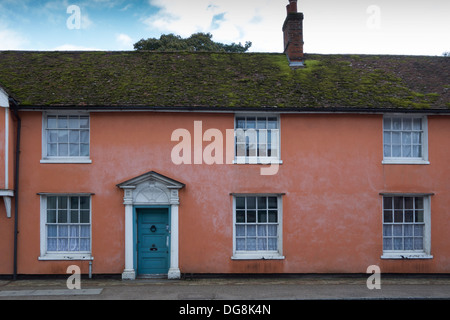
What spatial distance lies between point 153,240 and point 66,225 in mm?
2851

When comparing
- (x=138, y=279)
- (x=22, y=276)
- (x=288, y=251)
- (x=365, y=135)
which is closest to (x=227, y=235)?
(x=288, y=251)

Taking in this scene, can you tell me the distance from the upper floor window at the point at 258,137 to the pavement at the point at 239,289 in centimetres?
402

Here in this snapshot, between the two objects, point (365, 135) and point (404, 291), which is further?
point (365, 135)

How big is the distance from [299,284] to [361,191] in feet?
12.3

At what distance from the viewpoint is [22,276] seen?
1384 cm

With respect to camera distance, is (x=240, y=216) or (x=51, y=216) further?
(x=240, y=216)

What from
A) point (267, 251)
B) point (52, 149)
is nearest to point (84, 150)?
point (52, 149)

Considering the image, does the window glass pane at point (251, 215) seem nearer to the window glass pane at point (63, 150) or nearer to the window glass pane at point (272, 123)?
the window glass pane at point (272, 123)

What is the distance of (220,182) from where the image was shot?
1436 centimetres

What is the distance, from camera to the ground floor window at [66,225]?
1411 cm

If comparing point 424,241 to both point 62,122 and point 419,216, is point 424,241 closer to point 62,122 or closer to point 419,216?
point 419,216

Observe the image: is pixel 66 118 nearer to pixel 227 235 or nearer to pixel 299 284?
pixel 227 235

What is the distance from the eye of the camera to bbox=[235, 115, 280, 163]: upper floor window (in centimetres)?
1458

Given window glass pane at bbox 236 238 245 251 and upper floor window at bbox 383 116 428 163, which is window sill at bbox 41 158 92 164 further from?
upper floor window at bbox 383 116 428 163
